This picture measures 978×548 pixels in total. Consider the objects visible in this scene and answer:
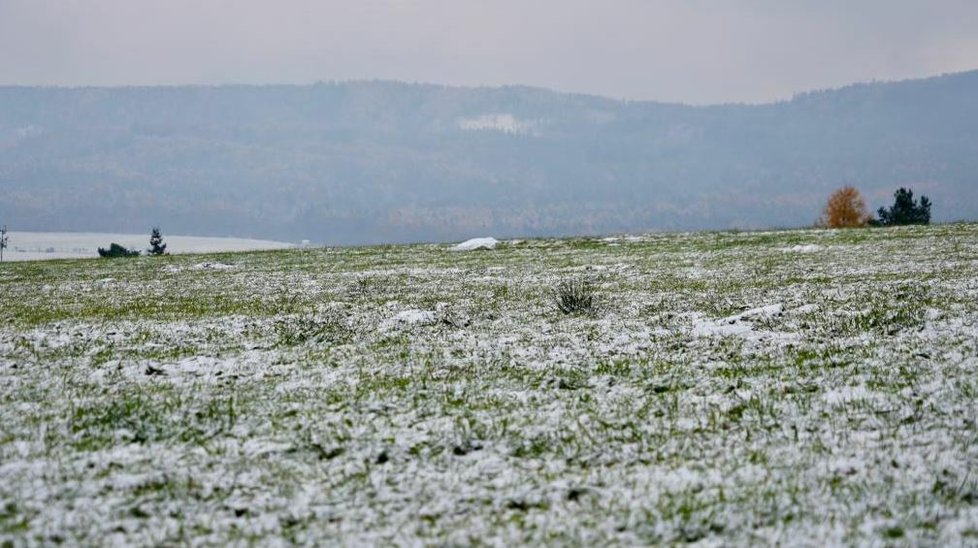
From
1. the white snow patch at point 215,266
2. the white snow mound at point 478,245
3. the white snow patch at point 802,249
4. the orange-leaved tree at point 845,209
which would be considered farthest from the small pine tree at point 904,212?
the white snow patch at point 215,266

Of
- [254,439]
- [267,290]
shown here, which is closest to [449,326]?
[254,439]

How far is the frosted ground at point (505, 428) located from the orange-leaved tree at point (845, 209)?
124m

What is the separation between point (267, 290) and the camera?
28750 millimetres

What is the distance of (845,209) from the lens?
428 feet

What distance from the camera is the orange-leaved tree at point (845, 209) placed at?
424 feet

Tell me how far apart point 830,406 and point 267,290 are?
78.9 ft

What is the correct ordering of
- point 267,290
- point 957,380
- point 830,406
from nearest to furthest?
point 830,406, point 957,380, point 267,290

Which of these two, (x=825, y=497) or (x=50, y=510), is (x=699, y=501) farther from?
(x=50, y=510)

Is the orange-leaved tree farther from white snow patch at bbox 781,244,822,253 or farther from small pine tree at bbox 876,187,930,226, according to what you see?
white snow patch at bbox 781,244,822,253

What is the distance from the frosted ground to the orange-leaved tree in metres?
124

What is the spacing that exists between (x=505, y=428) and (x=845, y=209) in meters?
139

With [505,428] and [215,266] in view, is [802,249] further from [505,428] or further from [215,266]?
[505,428]

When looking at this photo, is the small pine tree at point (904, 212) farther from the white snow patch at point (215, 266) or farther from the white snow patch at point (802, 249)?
the white snow patch at point (215, 266)

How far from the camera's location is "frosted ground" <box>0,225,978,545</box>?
5.70 meters
